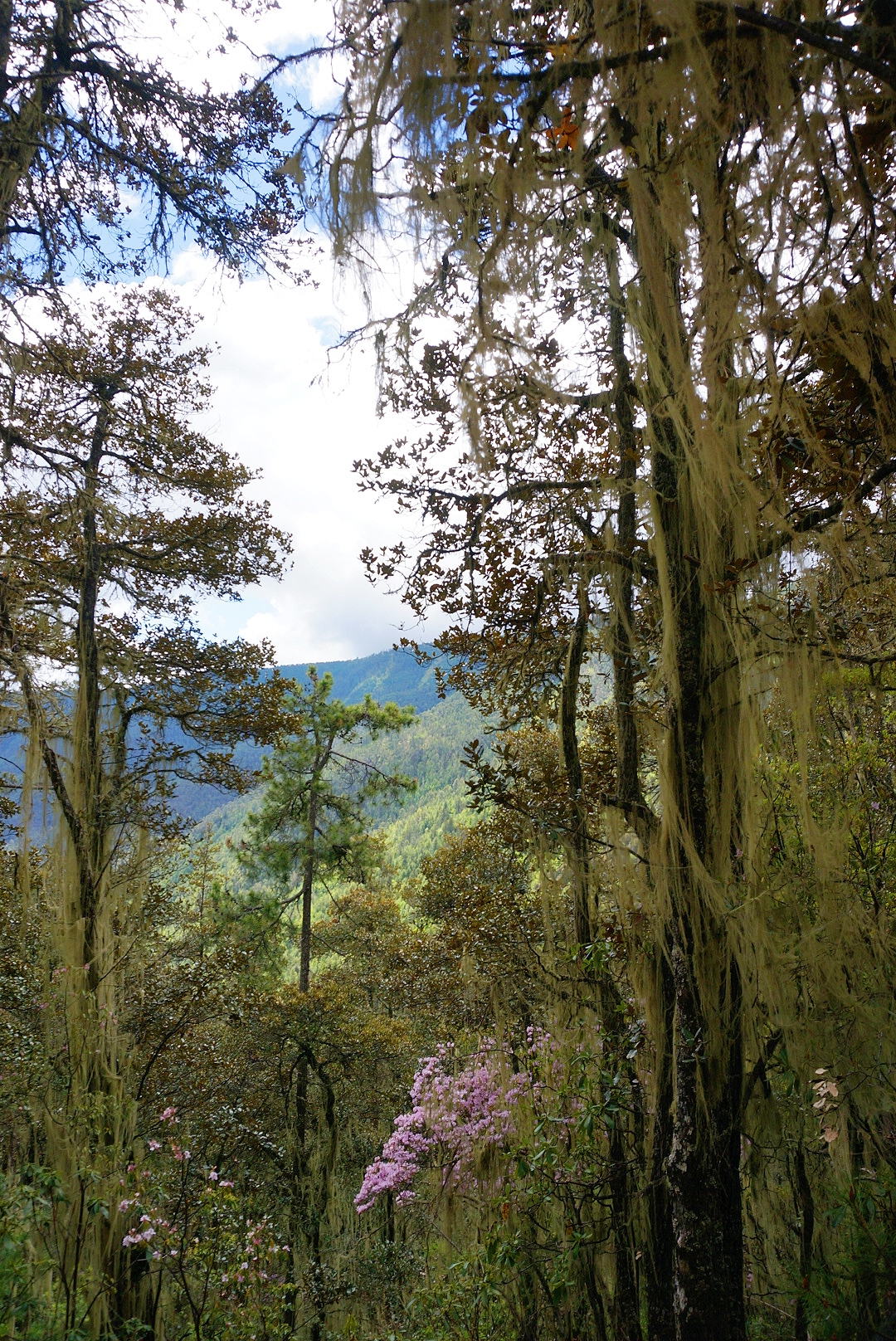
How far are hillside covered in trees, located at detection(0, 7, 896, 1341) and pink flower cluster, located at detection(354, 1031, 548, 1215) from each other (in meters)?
0.06

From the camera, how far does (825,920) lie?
1945 millimetres

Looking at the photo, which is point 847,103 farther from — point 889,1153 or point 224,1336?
point 224,1336

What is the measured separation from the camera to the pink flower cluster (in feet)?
12.5

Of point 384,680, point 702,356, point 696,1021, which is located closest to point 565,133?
point 702,356

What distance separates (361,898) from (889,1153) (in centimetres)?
1415

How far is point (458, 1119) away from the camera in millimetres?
5055

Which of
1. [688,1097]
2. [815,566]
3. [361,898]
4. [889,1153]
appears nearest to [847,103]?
[815,566]

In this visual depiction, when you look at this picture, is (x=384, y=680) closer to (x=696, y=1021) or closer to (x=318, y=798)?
(x=318, y=798)

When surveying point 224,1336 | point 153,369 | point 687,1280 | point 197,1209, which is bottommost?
point 224,1336

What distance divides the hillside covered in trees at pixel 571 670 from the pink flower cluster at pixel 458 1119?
0.06 metres

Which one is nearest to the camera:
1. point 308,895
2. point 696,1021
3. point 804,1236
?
point 696,1021

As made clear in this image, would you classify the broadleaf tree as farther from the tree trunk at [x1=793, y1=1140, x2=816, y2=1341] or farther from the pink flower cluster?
the pink flower cluster

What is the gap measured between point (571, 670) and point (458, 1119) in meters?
3.52

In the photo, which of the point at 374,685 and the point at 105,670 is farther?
the point at 374,685
